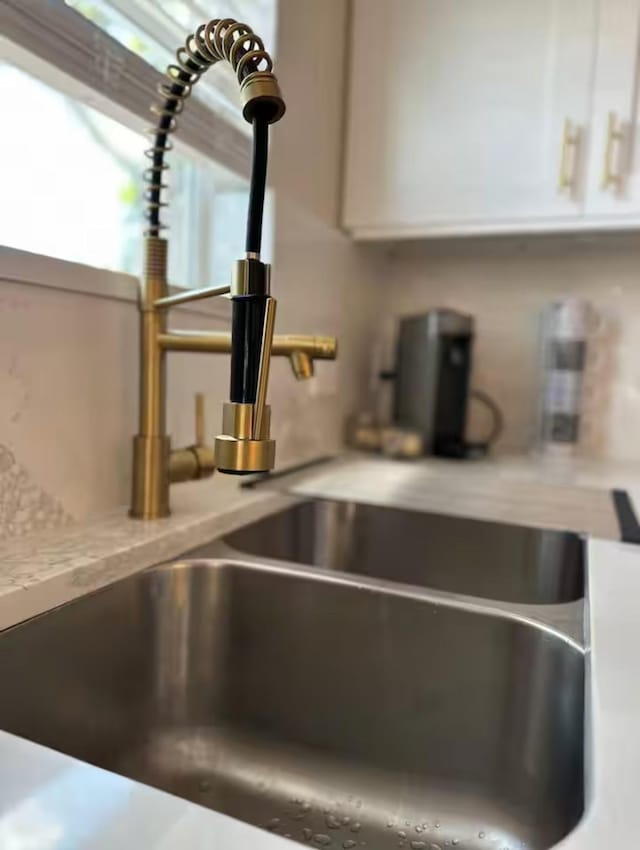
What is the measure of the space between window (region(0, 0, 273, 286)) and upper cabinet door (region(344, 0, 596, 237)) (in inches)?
16.1

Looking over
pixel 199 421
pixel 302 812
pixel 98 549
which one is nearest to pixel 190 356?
pixel 199 421

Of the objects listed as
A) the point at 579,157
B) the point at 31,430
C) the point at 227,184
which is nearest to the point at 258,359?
the point at 31,430

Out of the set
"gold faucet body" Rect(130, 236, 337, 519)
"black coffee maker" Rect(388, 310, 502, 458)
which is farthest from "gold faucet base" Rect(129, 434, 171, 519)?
"black coffee maker" Rect(388, 310, 502, 458)

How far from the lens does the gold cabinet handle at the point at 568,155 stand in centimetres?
129

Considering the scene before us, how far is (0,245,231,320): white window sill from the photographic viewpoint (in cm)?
65

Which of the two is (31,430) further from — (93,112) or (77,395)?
(93,112)

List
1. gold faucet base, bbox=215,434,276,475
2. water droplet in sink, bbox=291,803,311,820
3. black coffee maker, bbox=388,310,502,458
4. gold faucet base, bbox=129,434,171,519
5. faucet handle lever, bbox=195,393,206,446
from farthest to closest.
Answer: black coffee maker, bbox=388,310,502,458 → faucet handle lever, bbox=195,393,206,446 → gold faucet base, bbox=129,434,171,519 → water droplet in sink, bbox=291,803,311,820 → gold faucet base, bbox=215,434,276,475

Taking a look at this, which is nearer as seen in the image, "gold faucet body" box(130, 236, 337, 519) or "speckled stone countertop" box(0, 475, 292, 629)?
"speckled stone countertop" box(0, 475, 292, 629)

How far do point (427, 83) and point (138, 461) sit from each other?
111cm

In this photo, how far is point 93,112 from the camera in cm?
88

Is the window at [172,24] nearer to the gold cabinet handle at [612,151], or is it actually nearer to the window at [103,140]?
the window at [103,140]

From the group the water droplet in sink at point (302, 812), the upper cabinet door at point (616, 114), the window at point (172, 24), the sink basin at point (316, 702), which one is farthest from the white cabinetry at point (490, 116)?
the water droplet in sink at point (302, 812)

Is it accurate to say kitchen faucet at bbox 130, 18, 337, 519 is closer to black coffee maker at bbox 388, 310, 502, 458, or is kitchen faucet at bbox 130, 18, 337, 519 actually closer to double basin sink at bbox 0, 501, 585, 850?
double basin sink at bbox 0, 501, 585, 850

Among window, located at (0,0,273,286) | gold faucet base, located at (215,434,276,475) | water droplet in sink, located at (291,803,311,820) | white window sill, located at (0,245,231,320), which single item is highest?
window, located at (0,0,273,286)
